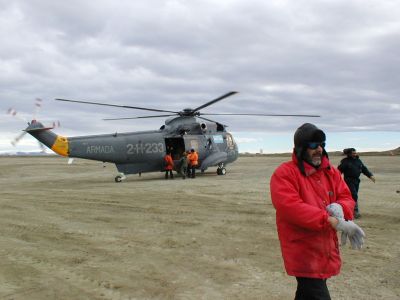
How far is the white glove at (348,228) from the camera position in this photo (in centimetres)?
305

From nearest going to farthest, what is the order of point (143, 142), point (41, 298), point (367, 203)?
point (41, 298) < point (367, 203) < point (143, 142)

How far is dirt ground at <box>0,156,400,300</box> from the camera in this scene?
4859 millimetres

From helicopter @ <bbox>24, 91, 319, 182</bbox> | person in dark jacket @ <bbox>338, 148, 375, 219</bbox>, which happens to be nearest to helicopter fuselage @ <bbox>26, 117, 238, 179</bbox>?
helicopter @ <bbox>24, 91, 319, 182</bbox>

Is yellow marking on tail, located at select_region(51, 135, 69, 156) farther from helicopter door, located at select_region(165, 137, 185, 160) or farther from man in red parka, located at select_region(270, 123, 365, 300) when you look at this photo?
man in red parka, located at select_region(270, 123, 365, 300)

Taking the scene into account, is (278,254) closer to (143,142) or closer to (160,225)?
(160,225)

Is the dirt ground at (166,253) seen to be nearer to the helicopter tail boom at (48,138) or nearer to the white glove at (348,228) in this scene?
the white glove at (348,228)

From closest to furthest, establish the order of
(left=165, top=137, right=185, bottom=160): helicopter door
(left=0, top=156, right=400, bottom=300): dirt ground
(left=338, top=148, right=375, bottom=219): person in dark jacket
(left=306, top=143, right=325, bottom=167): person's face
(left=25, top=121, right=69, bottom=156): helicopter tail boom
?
(left=306, top=143, right=325, bottom=167): person's face
(left=0, top=156, right=400, bottom=300): dirt ground
(left=338, top=148, right=375, bottom=219): person in dark jacket
(left=25, top=121, right=69, bottom=156): helicopter tail boom
(left=165, top=137, right=185, bottom=160): helicopter door

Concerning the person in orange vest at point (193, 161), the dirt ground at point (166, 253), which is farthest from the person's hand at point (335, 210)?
the person in orange vest at point (193, 161)

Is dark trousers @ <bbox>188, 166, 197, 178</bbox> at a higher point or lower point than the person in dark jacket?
lower

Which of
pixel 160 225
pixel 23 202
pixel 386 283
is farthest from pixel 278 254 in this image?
pixel 23 202

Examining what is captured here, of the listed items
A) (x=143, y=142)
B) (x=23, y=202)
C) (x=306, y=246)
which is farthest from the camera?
(x=143, y=142)

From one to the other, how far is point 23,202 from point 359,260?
9.48 meters

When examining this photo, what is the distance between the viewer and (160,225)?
28.1ft

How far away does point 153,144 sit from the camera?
2056cm
